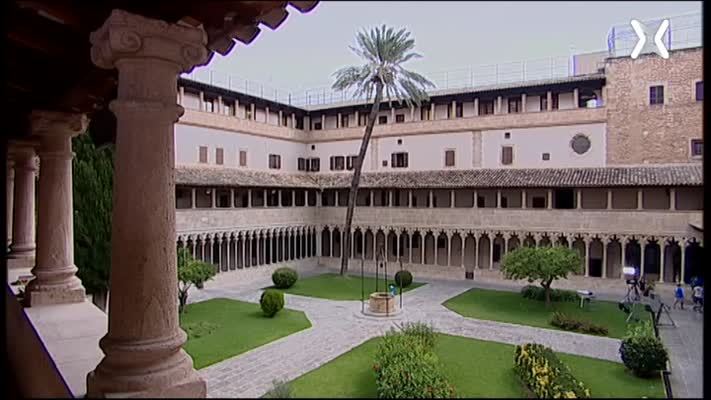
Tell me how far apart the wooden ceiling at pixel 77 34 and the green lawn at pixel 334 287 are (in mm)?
14772

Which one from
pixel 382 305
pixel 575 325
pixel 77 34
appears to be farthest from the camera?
pixel 382 305

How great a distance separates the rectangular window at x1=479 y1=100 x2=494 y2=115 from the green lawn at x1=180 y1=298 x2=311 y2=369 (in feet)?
49.9

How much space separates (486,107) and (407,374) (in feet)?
72.3

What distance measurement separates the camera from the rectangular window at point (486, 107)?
2578 centimetres

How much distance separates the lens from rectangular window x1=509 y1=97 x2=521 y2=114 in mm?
25156

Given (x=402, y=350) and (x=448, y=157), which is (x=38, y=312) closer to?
(x=402, y=350)

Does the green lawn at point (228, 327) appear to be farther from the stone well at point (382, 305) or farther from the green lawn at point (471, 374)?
the green lawn at point (471, 374)

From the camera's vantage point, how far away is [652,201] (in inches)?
820

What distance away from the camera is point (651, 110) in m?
21.6

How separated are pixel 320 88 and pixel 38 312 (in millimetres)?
25765

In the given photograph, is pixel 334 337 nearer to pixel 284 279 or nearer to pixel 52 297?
pixel 52 297

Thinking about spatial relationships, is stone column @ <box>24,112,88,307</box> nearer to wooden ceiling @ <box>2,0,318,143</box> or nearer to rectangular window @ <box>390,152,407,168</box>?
wooden ceiling @ <box>2,0,318,143</box>

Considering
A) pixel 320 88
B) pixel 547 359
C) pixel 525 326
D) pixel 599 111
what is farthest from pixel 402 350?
pixel 320 88

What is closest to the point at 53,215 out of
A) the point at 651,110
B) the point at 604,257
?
the point at 604,257
